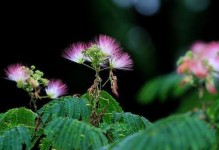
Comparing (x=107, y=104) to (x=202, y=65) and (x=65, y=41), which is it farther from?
(x=65, y=41)

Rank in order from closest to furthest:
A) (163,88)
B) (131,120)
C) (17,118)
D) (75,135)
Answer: (75,135) → (131,120) → (17,118) → (163,88)

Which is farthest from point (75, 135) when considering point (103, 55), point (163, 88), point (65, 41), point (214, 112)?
point (65, 41)

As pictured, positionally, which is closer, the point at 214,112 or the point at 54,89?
the point at 214,112

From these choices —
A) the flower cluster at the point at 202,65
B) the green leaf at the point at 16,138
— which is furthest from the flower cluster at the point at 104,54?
the flower cluster at the point at 202,65

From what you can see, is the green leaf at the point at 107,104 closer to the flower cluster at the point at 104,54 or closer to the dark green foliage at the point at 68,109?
the dark green foliage at the point at 68,109

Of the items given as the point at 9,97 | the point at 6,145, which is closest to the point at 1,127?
the point at 6,145

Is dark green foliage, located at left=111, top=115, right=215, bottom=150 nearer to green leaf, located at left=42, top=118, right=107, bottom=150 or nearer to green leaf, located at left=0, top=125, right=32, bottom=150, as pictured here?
green leaf, located at left=42, top=118, right=107, bottom=150
